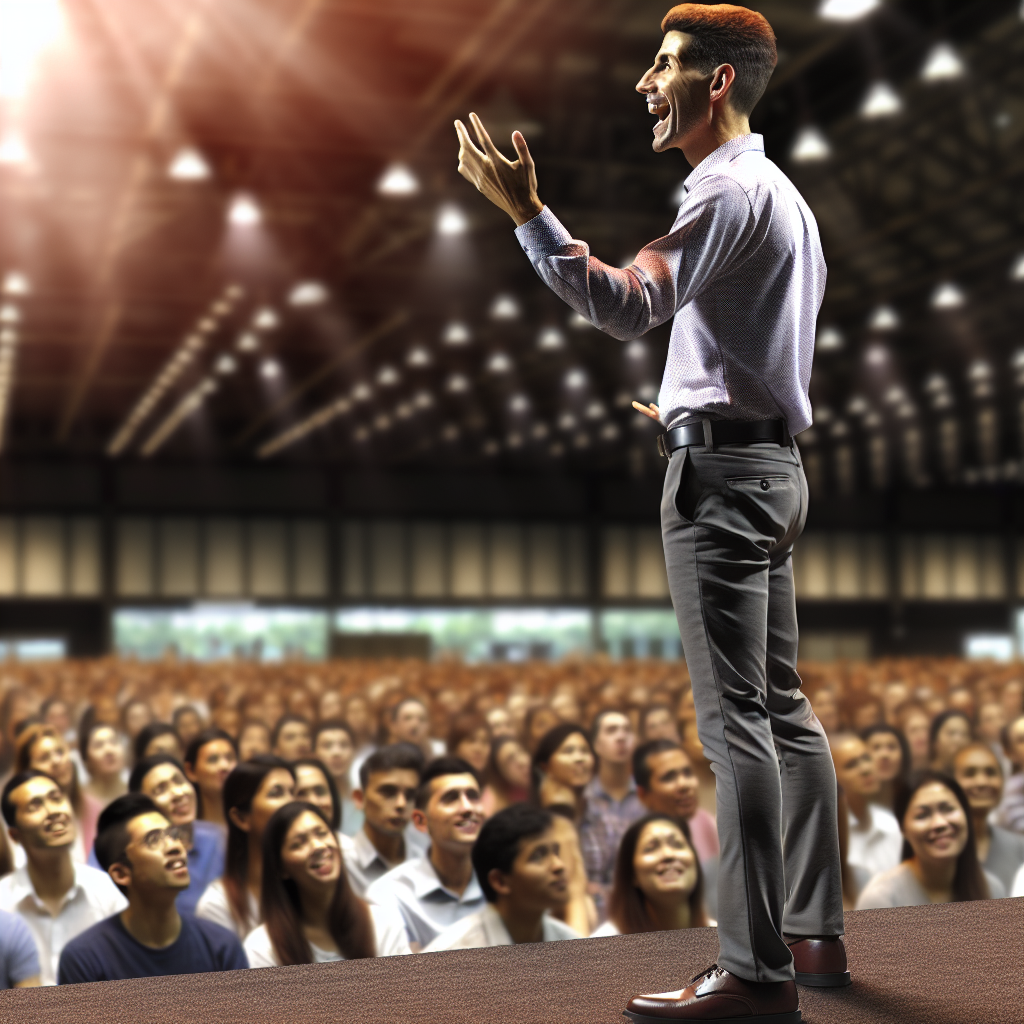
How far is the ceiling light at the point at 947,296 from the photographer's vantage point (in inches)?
663

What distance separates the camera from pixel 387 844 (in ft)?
20.0

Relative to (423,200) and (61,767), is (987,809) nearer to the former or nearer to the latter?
(61,767)

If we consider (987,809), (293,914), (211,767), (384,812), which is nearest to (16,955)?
(293,914)

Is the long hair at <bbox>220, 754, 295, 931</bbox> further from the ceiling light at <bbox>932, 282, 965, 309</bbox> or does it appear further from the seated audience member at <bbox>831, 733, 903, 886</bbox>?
the ceiling light at <bbox>932, 282, 965, 309</bbox>

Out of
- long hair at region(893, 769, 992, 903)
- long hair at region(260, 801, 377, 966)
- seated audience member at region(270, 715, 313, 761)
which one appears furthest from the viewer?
seated audience member at region(270, 715, 313, 761)

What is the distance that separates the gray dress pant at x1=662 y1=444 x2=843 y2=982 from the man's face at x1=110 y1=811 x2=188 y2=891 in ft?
9.25

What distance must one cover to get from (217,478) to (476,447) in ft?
20.8

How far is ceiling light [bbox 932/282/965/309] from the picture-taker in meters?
16.8

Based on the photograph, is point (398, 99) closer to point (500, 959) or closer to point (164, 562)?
point (500, 959)

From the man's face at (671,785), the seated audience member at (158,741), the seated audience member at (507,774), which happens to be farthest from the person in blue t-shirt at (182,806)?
the man's face at (671,785)

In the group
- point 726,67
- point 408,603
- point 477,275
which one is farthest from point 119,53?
point 408,603

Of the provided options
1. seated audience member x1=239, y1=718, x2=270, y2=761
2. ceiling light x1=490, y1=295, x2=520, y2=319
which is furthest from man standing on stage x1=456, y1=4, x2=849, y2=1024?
ceiling light x1=490, y1=295, x2=520, y2=319

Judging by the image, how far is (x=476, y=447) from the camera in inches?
1215

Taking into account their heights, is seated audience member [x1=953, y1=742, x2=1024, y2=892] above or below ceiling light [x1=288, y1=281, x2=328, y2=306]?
below
